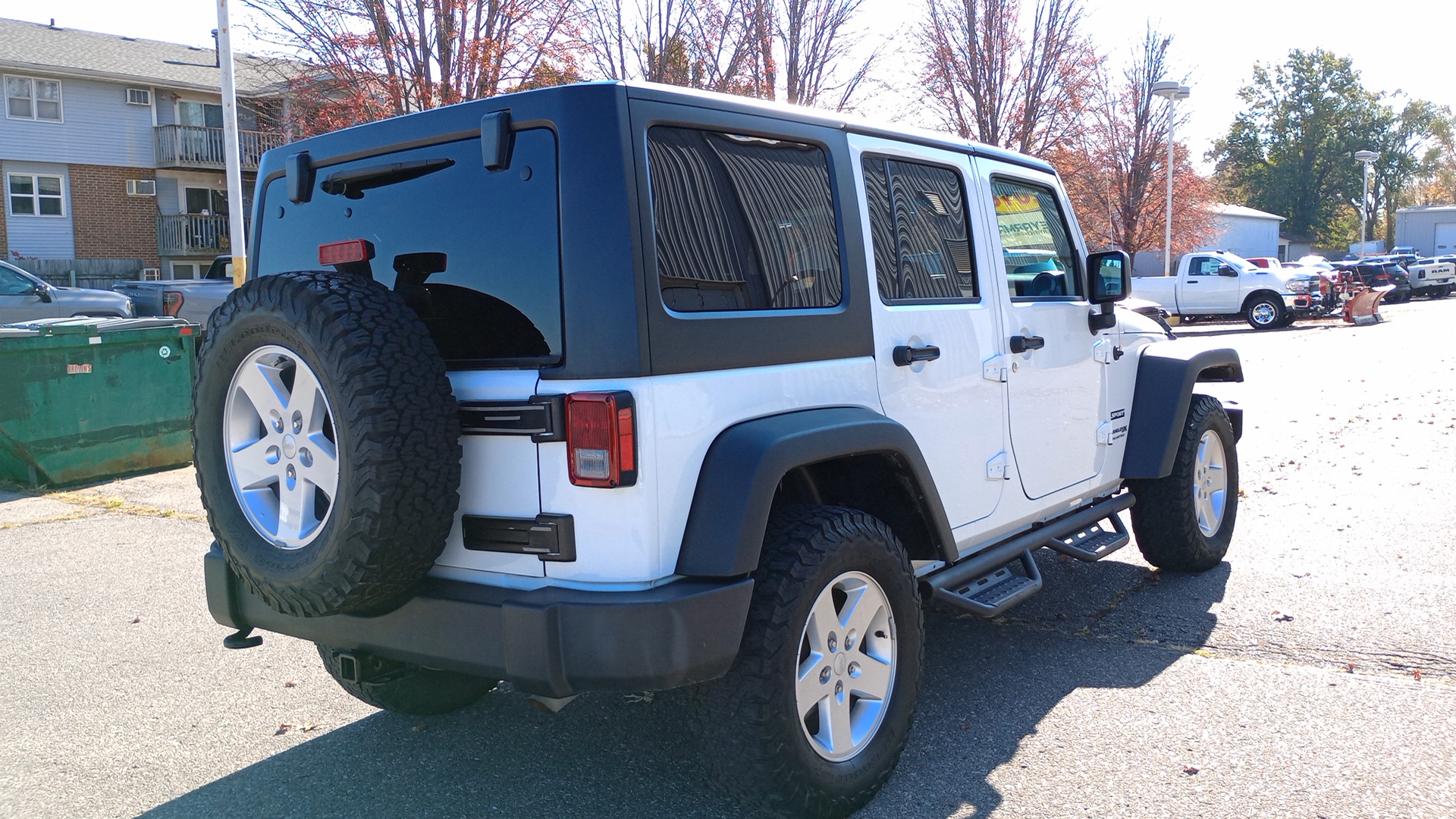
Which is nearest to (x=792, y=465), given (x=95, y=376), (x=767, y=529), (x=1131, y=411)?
(x=767, y=529)

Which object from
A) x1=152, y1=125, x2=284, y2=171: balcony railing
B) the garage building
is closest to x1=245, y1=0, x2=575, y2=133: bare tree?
x1=152, y1=125, x2=284, y2=171: balcony railing

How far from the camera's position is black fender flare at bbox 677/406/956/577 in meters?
2.85

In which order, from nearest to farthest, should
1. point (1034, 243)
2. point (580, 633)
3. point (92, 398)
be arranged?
point (580, 633) < point (1034, 243) < point (92, 398)

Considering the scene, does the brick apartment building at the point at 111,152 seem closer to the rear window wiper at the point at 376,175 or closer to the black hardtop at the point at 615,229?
the rear window wiper at the point at 376,175

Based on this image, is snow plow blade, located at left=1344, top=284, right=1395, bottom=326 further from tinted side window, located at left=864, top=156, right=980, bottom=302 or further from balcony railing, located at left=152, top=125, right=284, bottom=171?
balcony railing, located at left=152, top=125, right=284, bottom=171

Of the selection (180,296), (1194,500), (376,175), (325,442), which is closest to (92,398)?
(376,175)

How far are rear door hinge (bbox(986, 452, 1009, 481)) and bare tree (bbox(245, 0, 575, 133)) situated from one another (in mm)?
12734

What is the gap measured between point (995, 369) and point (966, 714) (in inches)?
50.8

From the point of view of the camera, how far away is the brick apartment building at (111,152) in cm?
3081

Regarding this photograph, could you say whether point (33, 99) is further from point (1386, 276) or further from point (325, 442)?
point (1386, 276)

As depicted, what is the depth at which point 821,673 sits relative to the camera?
10.4ft

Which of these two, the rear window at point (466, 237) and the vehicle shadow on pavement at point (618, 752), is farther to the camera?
the vehicle shadow on pavement at point (618, 752)

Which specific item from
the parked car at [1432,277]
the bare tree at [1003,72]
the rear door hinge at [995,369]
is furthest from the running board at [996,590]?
the parked car at [1432,277]

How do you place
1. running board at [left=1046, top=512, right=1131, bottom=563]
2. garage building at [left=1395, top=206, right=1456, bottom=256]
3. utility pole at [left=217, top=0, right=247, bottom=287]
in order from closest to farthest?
running board at [left=1046, top=512, right=1131, bottom=563]
utility pole at [left=217, top=0, right=247, bottom=287]
garage building at [left=1395, top=206, right=1456, bottom=256]
